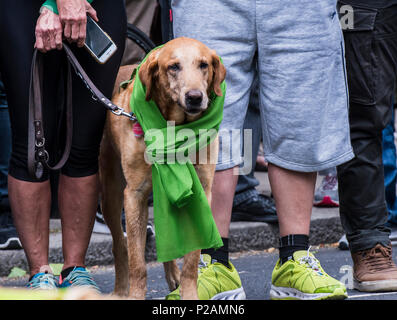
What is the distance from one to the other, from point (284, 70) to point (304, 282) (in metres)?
0.95

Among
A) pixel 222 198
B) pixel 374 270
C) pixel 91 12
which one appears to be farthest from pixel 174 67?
pixel 374 270

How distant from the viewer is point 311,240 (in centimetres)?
557

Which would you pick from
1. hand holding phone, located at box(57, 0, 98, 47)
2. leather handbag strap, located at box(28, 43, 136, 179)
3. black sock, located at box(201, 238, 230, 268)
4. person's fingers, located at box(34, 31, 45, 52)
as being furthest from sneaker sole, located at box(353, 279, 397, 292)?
person's fingers, located at box(34, 31, 45, 52)

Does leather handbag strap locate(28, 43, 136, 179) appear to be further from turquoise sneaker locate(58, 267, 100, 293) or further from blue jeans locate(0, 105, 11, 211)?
blue jeans locate(0, 105, 11, 211)

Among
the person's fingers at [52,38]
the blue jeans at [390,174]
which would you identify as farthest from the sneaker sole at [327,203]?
the person's fingers at [52,38]

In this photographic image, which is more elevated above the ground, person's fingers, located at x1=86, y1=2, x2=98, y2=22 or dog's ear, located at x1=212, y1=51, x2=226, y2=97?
person's fingers, located at x1=86, y1=2, x2=98, y2=22

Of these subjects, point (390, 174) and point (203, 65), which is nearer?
point (203, 65)

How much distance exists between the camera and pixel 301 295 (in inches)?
127

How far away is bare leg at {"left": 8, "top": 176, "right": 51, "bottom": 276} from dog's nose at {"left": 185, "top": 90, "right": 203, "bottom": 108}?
81 centimetres

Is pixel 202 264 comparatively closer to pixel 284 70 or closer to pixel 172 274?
pixel 172 274

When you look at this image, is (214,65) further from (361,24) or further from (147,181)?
(361,24)

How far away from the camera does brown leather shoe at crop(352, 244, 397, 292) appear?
3699 mm

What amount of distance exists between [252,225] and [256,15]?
241 cm
